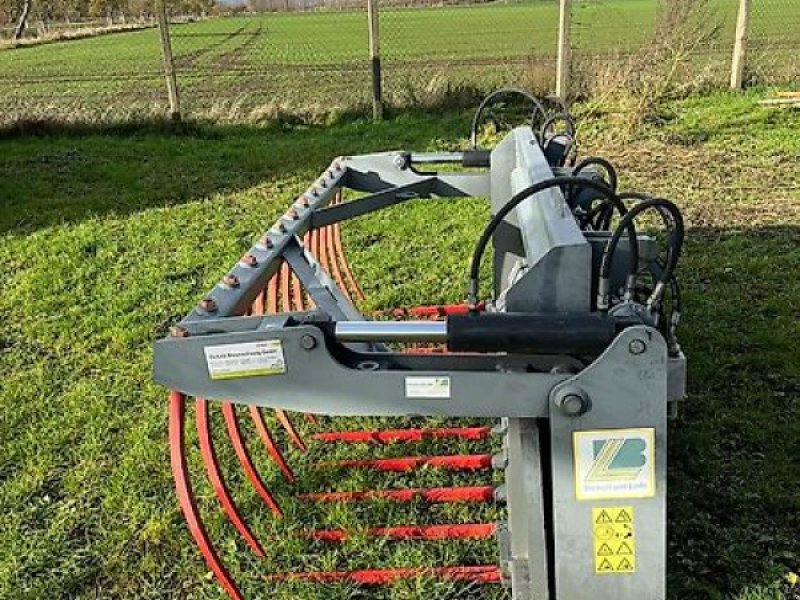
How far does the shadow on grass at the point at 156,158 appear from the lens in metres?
7.10

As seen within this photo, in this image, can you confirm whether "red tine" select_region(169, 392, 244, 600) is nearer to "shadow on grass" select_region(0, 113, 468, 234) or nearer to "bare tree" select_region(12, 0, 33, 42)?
"shadow on grass" select_region(0, 113, 468, 234)

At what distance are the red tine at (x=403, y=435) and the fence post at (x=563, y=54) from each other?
21.8ft

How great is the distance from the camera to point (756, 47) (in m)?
12.9

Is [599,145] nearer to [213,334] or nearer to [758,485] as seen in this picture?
[758,485]

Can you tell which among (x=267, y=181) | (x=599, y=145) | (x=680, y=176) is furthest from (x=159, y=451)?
(x=599, y=145)

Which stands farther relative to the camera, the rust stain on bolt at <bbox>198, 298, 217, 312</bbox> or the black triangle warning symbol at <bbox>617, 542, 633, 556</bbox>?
the rust stain on bolt at <bbox>198, 298, 217, 312</bbox>

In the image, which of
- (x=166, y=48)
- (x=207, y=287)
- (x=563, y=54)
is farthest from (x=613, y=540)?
(x=166, y=48)

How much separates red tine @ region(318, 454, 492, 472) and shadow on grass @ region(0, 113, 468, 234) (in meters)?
4.15

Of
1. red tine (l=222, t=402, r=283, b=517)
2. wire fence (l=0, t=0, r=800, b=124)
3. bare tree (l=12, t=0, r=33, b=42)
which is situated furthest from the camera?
bare tree (l=12, t=0, r=33, b=42)

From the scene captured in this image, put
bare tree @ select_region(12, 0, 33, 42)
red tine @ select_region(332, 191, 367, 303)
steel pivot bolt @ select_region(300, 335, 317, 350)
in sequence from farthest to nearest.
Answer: bare tree @ select_region(12, 0, 33, 42), red tine @ select_region(332, 191, 367, 303), steel pivot bolt @ select_region(300, 335, 317, 350)

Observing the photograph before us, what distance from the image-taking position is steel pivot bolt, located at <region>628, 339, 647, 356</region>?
186cm

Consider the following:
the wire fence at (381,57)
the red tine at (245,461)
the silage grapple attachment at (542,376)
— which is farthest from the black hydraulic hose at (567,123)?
the wire fence at (381,57)

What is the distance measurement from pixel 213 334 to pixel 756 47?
41.8 feet

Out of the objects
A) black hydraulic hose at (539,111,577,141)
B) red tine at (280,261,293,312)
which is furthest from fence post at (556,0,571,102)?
red tine at (280,261,293,312)
